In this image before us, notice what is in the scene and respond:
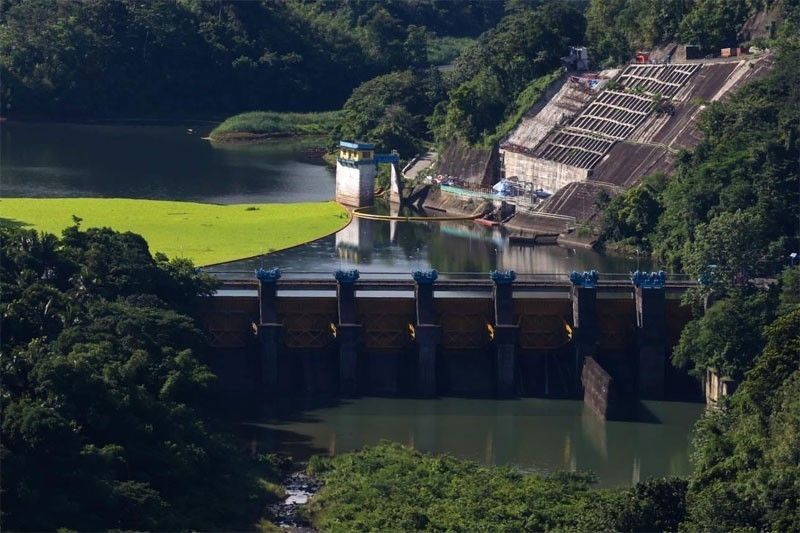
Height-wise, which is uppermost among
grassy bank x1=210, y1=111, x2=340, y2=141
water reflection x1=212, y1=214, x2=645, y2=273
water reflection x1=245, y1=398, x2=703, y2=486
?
grassy bank x1=210, y1=111, x2=340, y2=141

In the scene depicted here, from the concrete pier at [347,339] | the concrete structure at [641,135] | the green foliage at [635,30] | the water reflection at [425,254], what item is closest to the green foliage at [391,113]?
the green foliage at [635,30]

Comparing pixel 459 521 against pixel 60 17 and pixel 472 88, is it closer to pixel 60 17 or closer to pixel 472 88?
pixel 472 88

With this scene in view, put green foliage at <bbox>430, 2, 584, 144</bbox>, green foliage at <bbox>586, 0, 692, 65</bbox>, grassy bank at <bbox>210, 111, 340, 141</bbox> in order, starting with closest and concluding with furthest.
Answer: green foliage at <bbox>430, 2, 584, 144</bbox>, green foliage at <bbox>586, 0, 692, 65</bbox>, grassy bank at <bbox>210, 111, 340, 141</bbox>

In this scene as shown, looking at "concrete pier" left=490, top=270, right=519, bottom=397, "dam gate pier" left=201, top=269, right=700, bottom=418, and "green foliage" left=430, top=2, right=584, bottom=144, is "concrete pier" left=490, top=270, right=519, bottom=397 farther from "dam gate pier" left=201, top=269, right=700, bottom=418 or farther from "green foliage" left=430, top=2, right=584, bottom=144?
"green foliage" left=430, top=2, right=584, bottom=144

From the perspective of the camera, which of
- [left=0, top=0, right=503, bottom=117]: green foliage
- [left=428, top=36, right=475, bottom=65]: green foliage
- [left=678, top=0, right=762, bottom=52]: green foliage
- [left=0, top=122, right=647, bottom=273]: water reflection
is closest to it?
[left=0, top=122, right=647, bottom=273]: water reflection

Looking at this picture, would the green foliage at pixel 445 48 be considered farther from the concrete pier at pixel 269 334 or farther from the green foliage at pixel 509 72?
the concrete pier at pixel 269 334

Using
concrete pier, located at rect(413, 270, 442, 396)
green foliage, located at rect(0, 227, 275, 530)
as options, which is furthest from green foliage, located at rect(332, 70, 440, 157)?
green foliage, located at rect(0, 227, 275, 530)

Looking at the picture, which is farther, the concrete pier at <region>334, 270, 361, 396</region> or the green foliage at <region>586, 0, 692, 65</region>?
the green foliage at <region>586, 0, 692, 65</region>
